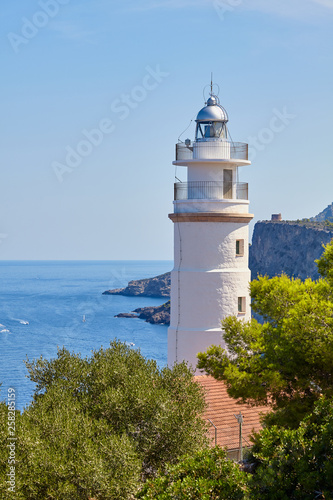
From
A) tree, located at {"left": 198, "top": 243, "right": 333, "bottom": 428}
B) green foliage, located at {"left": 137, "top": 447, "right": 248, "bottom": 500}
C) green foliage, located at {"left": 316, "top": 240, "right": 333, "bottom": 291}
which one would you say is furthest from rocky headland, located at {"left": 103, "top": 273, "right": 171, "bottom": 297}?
green foliage, located at {"left": 137, "top": 447, "right": 248, "bottom": 500}

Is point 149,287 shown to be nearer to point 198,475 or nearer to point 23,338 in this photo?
point 23,338

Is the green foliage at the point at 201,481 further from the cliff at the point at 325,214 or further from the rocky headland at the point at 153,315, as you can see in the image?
the cliff at the point at 325,214

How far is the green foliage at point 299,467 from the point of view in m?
8.28

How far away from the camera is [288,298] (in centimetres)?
1302

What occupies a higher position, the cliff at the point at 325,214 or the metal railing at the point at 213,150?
the cliff at the point at 325,214

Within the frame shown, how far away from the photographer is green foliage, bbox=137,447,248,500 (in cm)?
908

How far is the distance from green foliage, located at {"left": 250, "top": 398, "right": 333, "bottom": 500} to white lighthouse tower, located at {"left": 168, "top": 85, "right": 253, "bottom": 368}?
973cm

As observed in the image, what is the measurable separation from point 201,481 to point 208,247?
10675 mm

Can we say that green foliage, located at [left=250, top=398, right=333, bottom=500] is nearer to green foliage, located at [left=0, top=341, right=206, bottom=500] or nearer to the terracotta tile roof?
green foliage, located at [left=0, top=341, right=206, bottom=500]

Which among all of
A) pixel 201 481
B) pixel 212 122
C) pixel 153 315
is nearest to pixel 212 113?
pixel 212 122

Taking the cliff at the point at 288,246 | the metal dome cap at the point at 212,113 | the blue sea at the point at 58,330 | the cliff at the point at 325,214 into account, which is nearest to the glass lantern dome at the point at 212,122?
the metal dome cap at the point at 212,113

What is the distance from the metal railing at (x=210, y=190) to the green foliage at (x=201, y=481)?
35.4ft

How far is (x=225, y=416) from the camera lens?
Answer: 16.3m

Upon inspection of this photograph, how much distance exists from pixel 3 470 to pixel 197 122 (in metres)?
13.7
